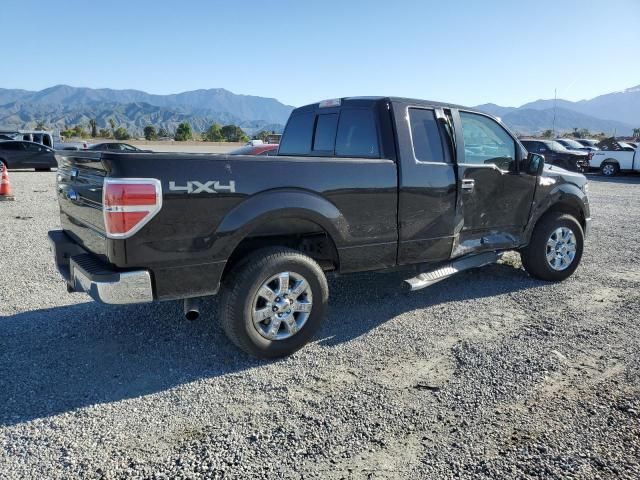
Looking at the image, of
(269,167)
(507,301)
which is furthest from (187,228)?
(507,301)

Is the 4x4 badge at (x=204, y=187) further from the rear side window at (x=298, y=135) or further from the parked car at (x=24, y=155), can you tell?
the parked car at (x=24, y=155)

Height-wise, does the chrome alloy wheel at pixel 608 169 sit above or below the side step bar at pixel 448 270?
above

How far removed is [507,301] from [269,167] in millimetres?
3106

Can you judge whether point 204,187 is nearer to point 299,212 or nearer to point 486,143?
point 299,212

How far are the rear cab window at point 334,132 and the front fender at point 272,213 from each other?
2.98 feet

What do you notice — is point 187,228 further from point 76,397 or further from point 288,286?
point 76,397

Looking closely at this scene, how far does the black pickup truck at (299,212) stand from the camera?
3107 millimetres

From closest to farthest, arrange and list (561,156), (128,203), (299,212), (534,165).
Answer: (128,203) < (299,212) < (534,165) < (561,156)

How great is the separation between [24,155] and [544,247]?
2122cm

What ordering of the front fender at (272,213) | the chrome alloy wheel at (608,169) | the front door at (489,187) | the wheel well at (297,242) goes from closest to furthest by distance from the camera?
1. the front fender at (272,213)
2. the wheel well at (297,242)
3. the front door at (489,187)
4. the chrome alloy wheel at (608,169)

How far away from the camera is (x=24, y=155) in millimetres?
20281

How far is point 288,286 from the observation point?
368 centimetres

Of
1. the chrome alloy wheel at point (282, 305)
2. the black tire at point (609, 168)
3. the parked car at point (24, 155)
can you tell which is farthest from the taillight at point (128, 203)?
the black tire at point (609, 168)

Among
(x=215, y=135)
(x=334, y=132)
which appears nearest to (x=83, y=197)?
(x=334, y=132)
